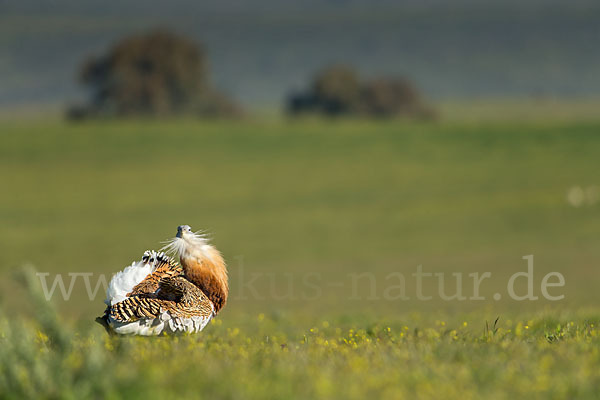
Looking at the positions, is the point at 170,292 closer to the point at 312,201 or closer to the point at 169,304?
the point at 169,304

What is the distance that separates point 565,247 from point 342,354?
27163 millimetres

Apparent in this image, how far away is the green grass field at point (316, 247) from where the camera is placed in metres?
5.86

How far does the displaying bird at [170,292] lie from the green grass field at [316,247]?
0.23 m

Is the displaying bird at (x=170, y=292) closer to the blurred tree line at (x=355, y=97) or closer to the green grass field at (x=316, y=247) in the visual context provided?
the green grass field at (x=316, y=247)

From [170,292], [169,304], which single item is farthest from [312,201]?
[169,304]

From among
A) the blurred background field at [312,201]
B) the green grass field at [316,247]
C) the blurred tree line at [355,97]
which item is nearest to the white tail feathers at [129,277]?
the green grass field at [316,247]

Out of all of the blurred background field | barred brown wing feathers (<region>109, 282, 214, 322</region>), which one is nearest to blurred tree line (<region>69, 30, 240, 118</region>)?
the blurred background field

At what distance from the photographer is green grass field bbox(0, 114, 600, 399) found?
5863 mm

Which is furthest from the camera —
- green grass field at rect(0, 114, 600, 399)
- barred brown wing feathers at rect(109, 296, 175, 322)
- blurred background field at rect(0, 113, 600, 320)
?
blurred background field at rect(0, 113, 600, 320)

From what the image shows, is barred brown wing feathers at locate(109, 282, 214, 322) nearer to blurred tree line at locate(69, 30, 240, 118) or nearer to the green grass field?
the green grass field

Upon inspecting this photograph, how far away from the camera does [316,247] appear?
35094 millimetres

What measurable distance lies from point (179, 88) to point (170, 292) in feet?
→ 292

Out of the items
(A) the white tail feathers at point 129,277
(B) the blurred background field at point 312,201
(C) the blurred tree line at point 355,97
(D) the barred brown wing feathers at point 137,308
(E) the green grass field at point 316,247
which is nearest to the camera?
(E) the green grass field at point 316,247

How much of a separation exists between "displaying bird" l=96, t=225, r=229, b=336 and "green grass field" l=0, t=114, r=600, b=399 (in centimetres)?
23
